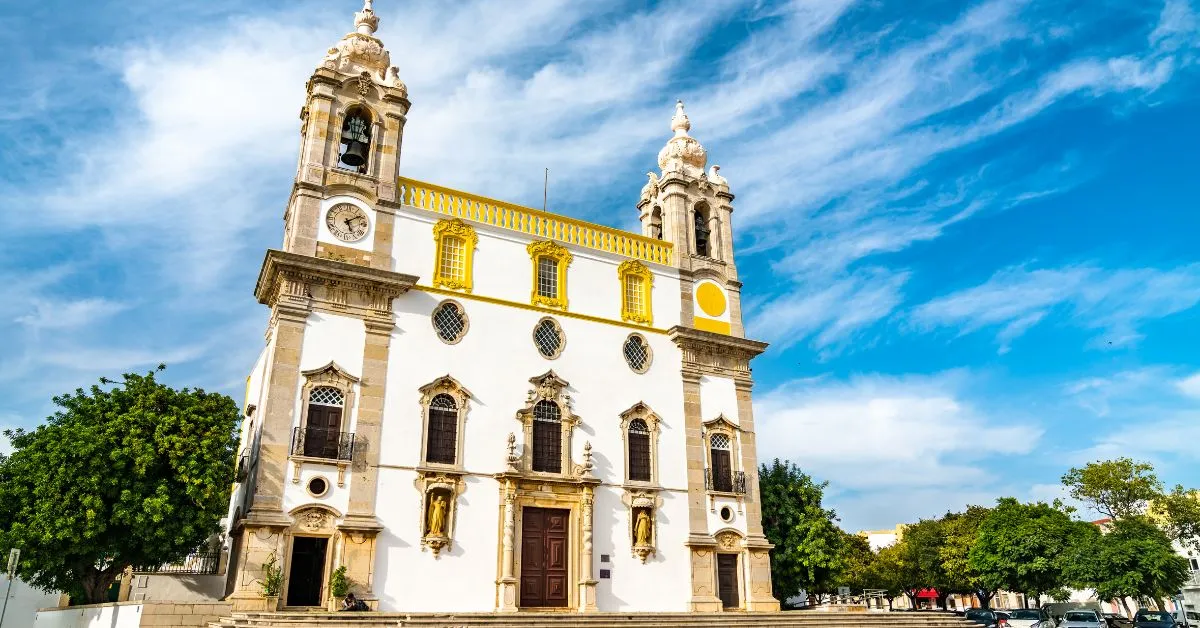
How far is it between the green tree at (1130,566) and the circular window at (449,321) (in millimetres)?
24823

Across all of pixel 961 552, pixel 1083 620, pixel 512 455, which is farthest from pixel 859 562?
pixel 512 455

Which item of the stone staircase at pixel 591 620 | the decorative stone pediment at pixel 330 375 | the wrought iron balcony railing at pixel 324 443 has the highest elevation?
the decorative stone pediment at pixel 330 375

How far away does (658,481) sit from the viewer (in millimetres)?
22156

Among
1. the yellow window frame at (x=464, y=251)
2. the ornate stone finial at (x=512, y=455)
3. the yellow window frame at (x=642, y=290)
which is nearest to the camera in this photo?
the ornate stone finial at (x=512, y=455)

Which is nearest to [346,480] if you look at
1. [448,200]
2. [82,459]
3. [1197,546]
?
[82,459]

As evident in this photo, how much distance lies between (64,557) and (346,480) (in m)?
5.55

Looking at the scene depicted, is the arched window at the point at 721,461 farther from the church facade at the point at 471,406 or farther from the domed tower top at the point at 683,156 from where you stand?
the domed tower top at the point at 683,156

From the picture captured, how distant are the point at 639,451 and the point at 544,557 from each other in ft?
13.0

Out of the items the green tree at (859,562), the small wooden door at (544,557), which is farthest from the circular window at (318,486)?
the green tree at (859,562)

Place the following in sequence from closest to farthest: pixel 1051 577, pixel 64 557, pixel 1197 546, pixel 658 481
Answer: pixel 64 557
pixel 658 481
pixel 1051 577
pixel 1197 546

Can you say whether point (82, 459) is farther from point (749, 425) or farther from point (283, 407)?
point (749, 425)

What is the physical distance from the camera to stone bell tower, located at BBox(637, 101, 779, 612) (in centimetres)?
2234

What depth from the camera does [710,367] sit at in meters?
24.5

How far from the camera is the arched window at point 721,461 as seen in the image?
23297mm
